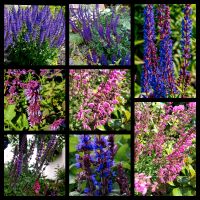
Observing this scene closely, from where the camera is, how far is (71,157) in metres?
5.25

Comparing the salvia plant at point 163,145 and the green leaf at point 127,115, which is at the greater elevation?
the green leaf at point 127,115

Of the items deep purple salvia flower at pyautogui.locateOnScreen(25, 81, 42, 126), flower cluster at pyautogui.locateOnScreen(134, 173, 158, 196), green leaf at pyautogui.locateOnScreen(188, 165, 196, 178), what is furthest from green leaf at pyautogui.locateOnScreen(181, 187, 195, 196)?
→ deep purple salvia flower at pyautogui.locateOnScreen(25, 81, 42, 126)

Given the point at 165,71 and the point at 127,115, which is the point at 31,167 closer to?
the point at 127,115

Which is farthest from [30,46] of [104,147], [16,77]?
[104,147]

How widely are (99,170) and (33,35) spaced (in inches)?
46.7

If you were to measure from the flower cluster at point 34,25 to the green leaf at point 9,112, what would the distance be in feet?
1.54

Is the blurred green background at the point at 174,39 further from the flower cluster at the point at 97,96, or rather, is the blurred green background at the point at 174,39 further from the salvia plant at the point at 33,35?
the salvia plant at the point at 33,35

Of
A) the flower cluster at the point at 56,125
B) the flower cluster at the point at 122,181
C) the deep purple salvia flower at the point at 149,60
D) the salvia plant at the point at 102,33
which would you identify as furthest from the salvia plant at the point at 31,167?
the deep purple salvia flower at the point at 149,60

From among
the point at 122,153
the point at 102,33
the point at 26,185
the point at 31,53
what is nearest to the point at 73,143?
the point at 122,153

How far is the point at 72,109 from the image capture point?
519cm

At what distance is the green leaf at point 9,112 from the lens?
17.2ft

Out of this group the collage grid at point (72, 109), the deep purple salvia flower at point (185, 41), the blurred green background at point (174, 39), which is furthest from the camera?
the blurred green background at point (174, 39)

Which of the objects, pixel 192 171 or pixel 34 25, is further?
pixel 192 171
